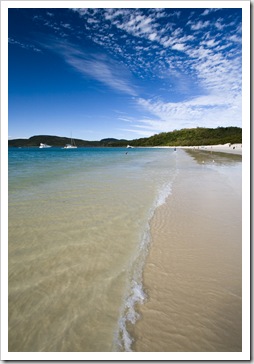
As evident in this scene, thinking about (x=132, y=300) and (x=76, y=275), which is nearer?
(x=132, y=300)

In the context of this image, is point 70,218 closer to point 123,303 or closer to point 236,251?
point 123,303

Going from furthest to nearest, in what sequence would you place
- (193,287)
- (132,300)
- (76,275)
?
Result: (76,275)
(193,287)
(132,300)

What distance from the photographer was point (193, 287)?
12.3 ft

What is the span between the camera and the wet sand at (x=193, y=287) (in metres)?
2.82

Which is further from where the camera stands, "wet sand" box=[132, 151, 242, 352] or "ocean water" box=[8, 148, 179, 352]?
"ocean water" box=[8, 148, 179, 352]

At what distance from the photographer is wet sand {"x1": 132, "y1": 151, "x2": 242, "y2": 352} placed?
2.82 meters

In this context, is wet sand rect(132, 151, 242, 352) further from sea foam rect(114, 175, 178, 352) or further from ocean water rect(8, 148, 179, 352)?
ocean water rect(8, 148, 179, 352)

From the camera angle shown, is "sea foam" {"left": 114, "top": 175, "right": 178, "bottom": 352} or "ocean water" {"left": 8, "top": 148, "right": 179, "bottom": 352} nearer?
"sea foam" {"left": 114, "top": 175, "right": 178, "bottom": 352}

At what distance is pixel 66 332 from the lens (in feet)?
9.66

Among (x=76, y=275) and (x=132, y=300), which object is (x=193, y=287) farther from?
(x=76, y=275)

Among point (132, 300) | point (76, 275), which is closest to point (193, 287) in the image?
point (132, 300)

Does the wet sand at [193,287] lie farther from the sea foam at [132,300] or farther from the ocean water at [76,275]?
the ocean water at [76,275]

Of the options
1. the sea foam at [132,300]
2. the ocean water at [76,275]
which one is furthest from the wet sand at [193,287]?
the ocean water at [76,275]

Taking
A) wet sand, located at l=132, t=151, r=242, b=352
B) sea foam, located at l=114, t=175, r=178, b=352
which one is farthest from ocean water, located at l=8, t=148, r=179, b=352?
wet sand, located at l=132, t=151, r=242, b=352
